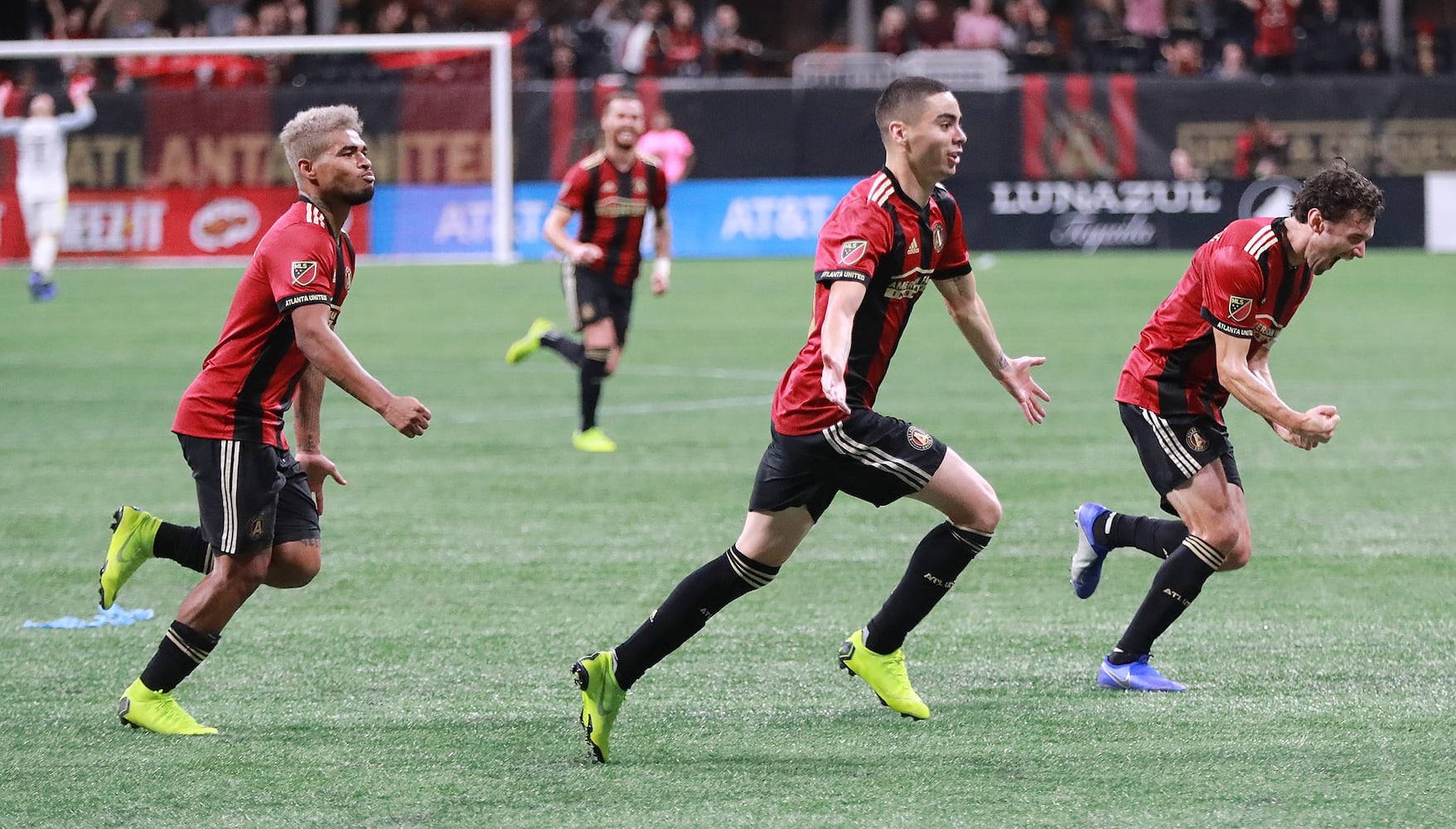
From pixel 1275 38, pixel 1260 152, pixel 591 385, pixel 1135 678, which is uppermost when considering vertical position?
pixel 1275 38

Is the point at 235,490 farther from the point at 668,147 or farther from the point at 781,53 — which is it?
the point at 781,53

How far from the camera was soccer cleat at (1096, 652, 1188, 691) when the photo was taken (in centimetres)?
609

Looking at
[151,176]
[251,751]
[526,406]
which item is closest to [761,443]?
[526,406]

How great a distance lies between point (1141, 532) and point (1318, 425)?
1.22m

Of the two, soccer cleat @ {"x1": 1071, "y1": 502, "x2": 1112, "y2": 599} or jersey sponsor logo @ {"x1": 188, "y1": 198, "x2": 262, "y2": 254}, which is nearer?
soccer cleat @ {"x1": 1071, "y1": 502, "x2": 1112, "y2": 599}

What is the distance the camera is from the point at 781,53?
31375mm

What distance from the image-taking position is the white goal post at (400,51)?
24812 mm

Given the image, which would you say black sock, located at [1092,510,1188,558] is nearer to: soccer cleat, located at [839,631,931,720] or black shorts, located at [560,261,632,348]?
soccer cleat, located at [839,631,931,720]

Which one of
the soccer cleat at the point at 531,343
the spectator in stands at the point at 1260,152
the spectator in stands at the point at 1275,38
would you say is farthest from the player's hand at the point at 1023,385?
the spectator in stands at the point at 1275,38

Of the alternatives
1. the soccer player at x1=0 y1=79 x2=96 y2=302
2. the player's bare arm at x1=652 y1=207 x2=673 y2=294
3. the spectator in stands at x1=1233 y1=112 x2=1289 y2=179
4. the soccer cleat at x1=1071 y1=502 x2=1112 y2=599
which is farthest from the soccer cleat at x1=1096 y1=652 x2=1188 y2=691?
the spectator in stands at x1=1233 y1=112 x2=1289 y2=179

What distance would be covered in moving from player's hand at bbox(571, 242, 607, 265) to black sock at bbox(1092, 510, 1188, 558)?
505cm

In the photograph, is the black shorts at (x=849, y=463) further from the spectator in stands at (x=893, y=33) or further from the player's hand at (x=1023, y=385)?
the spectator in stands at (x=893, y=33)

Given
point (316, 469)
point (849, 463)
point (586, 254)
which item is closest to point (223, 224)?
point (586, 254)

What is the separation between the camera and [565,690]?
6.16 metres
